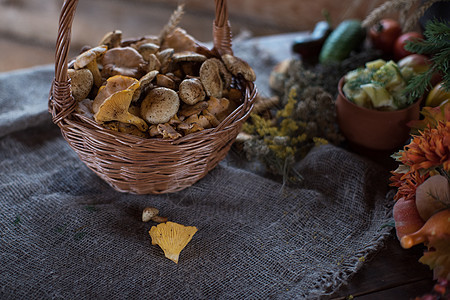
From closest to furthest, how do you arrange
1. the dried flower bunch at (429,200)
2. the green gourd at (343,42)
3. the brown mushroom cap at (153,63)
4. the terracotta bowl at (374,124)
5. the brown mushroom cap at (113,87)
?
1. the dried flower bunch at (429,200)
2. the brown mushroom cap at (113,87)
3. the brown mushroom cap at (153,63)
4. the terracotta bowl at (374,124)
5. the green gourd at (343,42)

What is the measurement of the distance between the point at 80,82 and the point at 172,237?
1.33 feet

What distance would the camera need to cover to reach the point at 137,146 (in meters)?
0.88

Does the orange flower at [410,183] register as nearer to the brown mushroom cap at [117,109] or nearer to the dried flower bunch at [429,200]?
the dried flower bunch at [429,200]

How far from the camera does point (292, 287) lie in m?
0.89

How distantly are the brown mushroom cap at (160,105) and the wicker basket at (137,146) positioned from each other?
65 mm

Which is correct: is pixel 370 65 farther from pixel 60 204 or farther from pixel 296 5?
pixel 296 5

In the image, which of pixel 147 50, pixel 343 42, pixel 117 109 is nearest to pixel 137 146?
pixel 117 109

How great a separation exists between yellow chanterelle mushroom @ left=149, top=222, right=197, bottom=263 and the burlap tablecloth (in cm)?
2

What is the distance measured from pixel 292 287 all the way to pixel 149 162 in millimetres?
407

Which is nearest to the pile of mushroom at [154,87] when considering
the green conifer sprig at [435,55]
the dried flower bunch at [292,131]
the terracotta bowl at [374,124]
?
the dried flower bunch at [292,131]

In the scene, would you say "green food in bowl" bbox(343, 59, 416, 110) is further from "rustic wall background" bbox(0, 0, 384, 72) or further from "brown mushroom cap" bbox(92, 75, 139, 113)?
"rustic wall background" bbox(0, 0, 384, 72)

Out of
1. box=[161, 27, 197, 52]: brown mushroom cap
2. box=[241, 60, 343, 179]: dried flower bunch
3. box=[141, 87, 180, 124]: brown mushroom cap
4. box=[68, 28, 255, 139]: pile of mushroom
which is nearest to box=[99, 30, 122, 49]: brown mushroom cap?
box=[68, 28, 255, 139]: pile of mushroom

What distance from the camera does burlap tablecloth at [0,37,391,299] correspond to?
890mm

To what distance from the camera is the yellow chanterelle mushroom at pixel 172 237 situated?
0.94m
